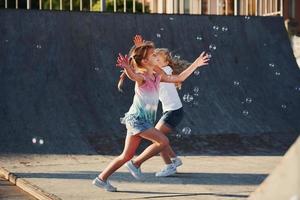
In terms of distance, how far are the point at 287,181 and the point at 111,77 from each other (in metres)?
11.5

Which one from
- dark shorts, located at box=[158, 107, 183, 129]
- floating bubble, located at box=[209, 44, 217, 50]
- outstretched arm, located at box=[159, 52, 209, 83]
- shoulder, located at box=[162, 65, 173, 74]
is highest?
outstretched arm, located at box=[159, 52, 209, 83]

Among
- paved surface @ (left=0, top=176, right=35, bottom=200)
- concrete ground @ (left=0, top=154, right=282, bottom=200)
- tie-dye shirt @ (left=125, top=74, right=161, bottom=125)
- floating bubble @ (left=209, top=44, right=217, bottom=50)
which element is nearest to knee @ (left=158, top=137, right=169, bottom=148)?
tie-dye shirt @ (left=125, top=74, right=161, bottom=125)

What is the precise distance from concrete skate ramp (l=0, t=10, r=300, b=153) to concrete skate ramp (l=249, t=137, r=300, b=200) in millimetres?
8424

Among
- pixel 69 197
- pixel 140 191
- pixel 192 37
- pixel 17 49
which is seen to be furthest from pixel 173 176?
pixel 192 37

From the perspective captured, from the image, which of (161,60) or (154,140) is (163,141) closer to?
(154,140)

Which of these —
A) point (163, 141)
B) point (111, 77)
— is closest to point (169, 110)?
point (163, 141)

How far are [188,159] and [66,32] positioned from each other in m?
5.87

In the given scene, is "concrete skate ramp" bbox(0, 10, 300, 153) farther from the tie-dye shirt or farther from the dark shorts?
the tie-dye shirt

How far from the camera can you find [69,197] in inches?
286

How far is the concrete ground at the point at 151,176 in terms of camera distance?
748 cm

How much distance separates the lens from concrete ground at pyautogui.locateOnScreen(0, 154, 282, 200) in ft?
24.5

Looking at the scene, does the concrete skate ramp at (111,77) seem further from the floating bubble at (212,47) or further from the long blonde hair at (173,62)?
the long blonde hair at (173,62)

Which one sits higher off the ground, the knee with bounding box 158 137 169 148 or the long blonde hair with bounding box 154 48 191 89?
the long blonde hair with bounding box 154 48 191 89

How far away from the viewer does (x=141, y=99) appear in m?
7.49
